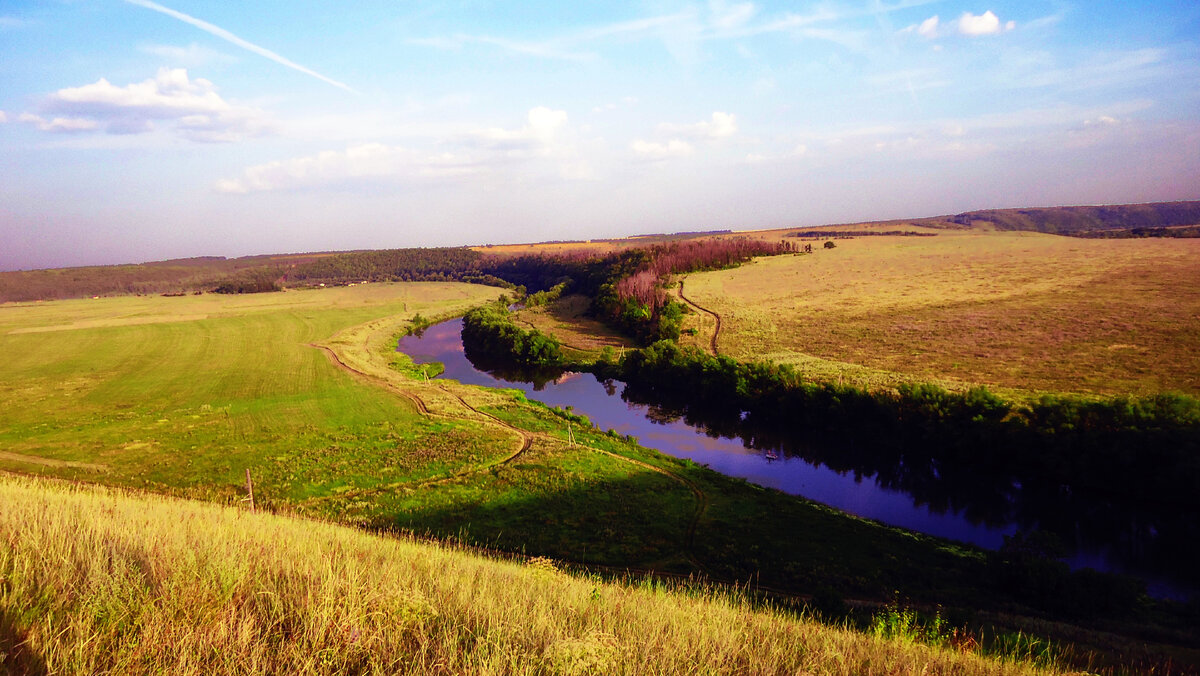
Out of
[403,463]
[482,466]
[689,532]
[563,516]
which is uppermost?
[403,463]

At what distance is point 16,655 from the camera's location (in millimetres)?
3041

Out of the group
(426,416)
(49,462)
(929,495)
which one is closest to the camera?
(929,495)

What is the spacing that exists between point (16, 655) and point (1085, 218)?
20927 cm

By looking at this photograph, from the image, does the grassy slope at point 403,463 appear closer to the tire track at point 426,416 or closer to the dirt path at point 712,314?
the tire track at point 426,416

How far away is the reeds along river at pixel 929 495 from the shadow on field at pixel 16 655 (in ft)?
79.3

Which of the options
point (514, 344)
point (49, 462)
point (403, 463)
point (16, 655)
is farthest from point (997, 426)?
point (49, 462)

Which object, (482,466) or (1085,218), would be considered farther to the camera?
(1085,218)

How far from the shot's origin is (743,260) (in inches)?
3602

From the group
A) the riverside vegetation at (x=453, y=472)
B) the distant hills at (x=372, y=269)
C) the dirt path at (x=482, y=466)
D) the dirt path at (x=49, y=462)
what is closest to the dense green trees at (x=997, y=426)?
the riverside vegetation at (x=453, y=472)

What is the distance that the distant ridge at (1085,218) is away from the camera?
133m

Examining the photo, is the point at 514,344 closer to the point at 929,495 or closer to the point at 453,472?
the point at 453,472

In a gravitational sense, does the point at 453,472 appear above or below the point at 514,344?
below

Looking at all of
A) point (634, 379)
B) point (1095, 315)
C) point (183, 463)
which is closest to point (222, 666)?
point (183, 463)

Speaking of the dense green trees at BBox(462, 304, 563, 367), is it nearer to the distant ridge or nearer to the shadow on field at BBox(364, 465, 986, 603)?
the shadow on field at BBox(364, 465, 986, 603)
